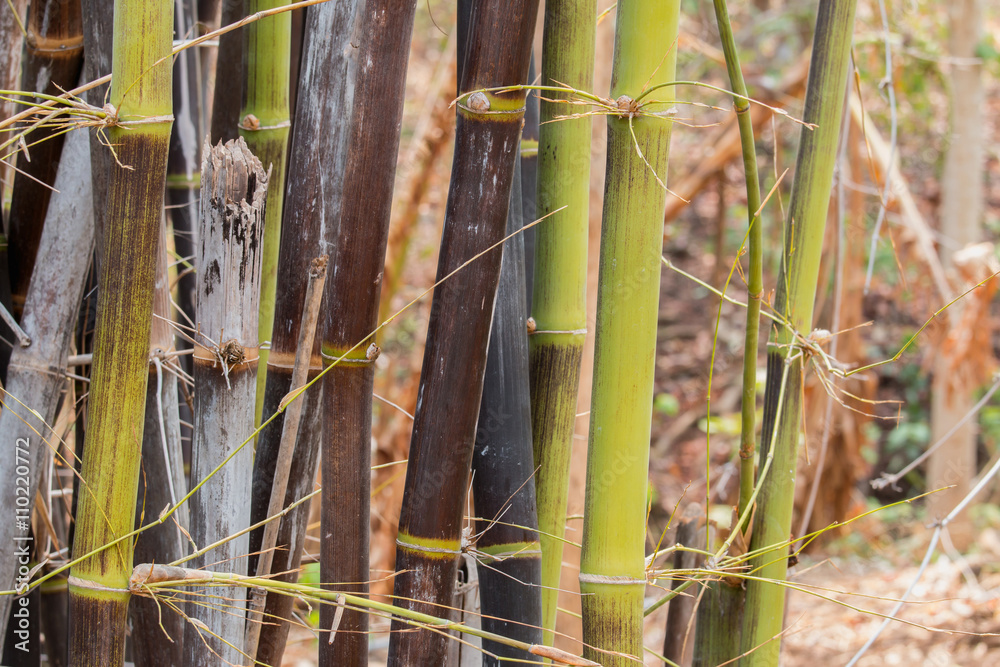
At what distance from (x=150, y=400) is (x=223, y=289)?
0.21m

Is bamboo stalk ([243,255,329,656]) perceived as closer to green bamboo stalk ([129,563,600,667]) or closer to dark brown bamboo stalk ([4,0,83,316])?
green bamboo stalk ([129,563,600,667])

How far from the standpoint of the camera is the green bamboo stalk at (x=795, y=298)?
726 millimetres

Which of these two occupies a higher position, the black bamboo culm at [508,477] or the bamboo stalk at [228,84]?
the bamboo stalk at [228,84]

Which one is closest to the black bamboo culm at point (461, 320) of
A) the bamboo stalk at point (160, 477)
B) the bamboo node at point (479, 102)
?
the bamboo node at point (479, 102)

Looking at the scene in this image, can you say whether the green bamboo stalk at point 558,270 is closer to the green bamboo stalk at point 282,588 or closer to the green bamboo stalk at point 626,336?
the green bamboo stalk at point 626,336

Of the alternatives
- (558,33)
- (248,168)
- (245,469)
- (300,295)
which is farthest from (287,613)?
(558,33)

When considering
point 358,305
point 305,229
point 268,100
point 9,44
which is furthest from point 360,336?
point 9,44

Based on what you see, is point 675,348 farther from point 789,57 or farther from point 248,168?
point 248,168

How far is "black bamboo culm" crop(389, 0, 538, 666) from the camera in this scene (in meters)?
0.55

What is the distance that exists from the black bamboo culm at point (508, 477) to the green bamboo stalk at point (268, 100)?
209mm

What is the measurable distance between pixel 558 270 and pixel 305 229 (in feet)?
0.73

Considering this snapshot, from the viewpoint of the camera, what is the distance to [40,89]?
783 mm

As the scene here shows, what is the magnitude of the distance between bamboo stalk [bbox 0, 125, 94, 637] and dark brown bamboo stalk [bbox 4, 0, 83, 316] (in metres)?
0.07

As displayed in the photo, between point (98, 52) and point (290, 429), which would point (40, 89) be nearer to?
point (98, 52)
